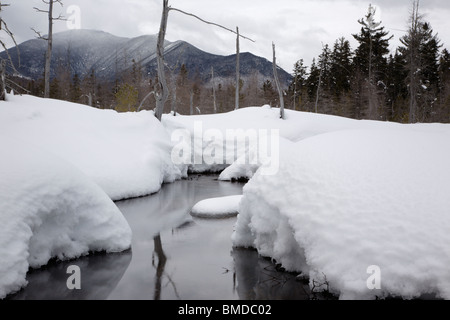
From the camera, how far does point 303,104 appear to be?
3688 cm

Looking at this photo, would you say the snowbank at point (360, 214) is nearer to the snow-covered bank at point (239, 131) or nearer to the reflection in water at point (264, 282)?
the reflection in water at point (264, 282)

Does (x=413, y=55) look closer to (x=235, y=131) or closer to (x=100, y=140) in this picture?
(x=235, y=131)

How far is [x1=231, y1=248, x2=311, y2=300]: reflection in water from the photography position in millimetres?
3609

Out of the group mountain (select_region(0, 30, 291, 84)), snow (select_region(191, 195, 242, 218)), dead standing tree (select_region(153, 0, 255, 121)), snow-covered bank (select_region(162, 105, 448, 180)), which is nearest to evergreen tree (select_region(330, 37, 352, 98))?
snow-covered bank (select_region(162, 105, 448, 180))

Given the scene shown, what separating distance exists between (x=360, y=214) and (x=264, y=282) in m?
1.46

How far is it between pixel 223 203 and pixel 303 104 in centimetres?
3163

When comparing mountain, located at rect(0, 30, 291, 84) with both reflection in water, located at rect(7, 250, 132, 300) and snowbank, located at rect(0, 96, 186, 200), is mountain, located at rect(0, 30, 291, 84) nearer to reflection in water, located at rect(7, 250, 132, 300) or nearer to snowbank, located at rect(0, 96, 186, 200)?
snowbank, located at rect(0, 96, 186, 200)

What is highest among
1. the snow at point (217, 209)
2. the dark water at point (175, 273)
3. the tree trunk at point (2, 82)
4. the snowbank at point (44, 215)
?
the tree trunk at point (2, 82)

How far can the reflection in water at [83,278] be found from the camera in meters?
3.59

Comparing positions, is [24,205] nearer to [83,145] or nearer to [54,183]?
[54,183]

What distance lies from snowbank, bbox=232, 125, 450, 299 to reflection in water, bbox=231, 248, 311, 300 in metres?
0.18

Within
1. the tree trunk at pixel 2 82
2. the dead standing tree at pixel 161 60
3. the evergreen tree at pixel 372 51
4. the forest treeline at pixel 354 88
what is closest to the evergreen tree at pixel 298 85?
the forest treeline at pixel 354 88

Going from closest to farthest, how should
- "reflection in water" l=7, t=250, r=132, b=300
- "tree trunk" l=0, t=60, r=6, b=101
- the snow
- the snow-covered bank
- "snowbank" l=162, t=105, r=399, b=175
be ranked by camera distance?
"reflection in water" l=7, t=250, r=132, b=300, the snow, "tree trunk" l=0, t=60, r=6, b=101, the snow-covered bank, "snowbank" l=162, t=105, r=399, b=175
